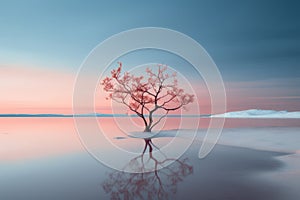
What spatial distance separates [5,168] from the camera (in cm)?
723

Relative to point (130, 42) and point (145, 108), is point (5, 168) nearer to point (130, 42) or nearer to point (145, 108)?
point (130, 42)

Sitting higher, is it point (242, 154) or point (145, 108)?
point (145, 108)

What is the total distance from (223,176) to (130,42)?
18.1ft

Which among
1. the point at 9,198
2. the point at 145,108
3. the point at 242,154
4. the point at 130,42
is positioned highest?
the point at 130,42

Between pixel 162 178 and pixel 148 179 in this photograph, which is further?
pixel 162 178

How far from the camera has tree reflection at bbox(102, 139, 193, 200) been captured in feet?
15.4

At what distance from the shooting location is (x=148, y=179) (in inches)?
222

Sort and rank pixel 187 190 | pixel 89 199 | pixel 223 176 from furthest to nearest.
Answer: pixel 223 176 → pixel 187 190 → pixel 89 199

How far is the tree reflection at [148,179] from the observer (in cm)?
471

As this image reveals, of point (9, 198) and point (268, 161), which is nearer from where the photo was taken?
point (9, 198)

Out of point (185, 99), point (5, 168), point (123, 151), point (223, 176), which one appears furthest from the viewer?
point (185, 99)

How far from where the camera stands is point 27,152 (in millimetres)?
10008

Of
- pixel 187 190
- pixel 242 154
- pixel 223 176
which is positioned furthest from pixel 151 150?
pixel 187 190

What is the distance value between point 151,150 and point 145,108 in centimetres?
603
